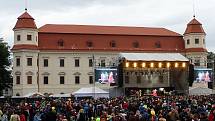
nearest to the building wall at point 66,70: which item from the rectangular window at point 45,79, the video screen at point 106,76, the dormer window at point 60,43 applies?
the rectangular window at point 45,79

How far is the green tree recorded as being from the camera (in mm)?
75938

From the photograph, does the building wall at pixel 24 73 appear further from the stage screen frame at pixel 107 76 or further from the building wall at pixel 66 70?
the stage screen frame at pixel 107 76

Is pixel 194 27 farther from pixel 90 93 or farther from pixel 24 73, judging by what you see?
pixel 90 93

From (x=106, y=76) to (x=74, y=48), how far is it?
26377 mm

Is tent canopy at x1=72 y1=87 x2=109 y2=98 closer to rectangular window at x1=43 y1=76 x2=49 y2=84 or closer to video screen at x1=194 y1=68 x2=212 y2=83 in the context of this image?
video screen at x1=194 y1=68 x2=212 y2=83

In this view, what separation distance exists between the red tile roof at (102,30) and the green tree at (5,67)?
5907mm

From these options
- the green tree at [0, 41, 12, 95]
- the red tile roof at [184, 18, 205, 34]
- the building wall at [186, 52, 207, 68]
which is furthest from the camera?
the red tile roof at [184, 18, 205, 34]

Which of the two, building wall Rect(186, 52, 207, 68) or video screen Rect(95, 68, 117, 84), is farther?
building wall Rect(186, 52, 207, 68)

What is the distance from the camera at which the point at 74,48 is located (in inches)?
3127

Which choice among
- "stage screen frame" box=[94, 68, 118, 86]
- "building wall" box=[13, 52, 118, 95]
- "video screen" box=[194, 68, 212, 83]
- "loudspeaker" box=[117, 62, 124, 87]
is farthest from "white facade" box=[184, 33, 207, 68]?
"loudspeaker" box=[117, 62, 124, 87]

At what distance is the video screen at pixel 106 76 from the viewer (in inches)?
2119

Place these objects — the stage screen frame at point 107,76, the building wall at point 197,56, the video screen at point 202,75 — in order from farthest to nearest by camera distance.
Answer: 1. the building wall at point 197,56
2. the video screen at point 202,75
3. the stage screen frame at point 107,76

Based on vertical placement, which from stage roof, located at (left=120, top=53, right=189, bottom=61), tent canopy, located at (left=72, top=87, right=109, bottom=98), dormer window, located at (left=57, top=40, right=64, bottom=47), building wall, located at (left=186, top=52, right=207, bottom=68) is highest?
dormer window, located at (left=57, top=40, right=64, bottom=47)

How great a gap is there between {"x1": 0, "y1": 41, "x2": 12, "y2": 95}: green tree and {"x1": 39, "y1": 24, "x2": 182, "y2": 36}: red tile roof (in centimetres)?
591
